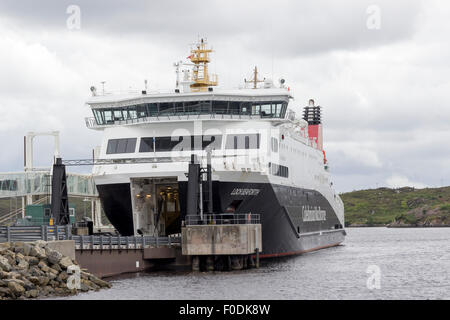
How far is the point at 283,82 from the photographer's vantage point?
168 feet

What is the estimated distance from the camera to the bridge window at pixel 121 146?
4825 centimetres

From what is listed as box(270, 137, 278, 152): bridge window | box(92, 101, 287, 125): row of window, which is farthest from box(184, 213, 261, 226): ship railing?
box(92, 101, 287, 125): row of window

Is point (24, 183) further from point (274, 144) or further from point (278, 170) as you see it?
point (274, 144)

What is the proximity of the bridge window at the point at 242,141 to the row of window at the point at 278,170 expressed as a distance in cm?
154

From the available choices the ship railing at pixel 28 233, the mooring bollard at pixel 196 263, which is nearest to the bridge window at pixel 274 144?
the mooring bollard at pixel 196 263

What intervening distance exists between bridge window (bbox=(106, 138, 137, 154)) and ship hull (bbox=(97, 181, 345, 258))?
103 inches

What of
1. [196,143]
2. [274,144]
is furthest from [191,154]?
[274,144]

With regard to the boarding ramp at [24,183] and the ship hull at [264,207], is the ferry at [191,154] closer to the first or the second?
the ship hull at [264,207]

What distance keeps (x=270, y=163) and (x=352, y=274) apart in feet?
28.8

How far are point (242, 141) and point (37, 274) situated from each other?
18333 millimetres

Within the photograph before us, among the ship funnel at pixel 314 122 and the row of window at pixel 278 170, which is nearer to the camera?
the row of window at pixel 278 170

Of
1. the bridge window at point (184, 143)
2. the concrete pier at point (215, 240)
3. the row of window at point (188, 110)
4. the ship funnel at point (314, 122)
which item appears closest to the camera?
the concrete pier at point (215, 240)

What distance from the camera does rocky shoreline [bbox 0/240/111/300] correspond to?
30469mm
